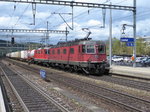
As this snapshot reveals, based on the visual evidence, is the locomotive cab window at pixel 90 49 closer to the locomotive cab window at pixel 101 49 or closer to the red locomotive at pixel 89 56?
the red locomotive at pixel 89 56

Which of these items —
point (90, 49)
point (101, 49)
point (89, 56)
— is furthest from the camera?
point (101, 49)

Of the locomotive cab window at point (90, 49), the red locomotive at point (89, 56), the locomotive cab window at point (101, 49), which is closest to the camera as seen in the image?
the red locomotive at point (89, 56)

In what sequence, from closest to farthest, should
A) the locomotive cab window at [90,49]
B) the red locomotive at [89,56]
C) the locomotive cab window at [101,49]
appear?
1. the red locomotive at [89,56]
2. the locomotive cab window at [90,49]
3. the locomotive cab window at [101,49]

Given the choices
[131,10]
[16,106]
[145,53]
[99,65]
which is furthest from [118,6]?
[145,53]

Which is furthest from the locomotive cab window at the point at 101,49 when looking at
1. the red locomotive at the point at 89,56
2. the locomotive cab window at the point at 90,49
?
the locomotive cab window at the point at 90,49

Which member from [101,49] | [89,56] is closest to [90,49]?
[89,56]

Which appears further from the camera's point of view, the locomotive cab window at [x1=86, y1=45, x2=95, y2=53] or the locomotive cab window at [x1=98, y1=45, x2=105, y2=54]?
the locomotive cab window at [x1=98, y1=45, x2=105, y2=54]

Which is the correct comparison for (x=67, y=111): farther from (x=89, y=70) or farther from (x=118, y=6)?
(x=118, y=6)

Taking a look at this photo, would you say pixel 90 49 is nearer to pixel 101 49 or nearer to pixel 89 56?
pixel 89 56

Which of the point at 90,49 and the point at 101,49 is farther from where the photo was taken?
the point at 101,49

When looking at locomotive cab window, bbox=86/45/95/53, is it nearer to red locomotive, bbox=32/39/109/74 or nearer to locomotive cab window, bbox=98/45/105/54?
red locomotive, bbox=32/39/109/74

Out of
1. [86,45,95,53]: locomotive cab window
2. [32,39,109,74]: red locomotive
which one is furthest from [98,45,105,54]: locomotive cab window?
[86,45,95,53]: locomotive cab window

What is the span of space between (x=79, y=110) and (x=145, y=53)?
83.8m

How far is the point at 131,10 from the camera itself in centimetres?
2945
